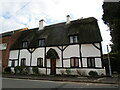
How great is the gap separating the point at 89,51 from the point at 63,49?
3.34 m

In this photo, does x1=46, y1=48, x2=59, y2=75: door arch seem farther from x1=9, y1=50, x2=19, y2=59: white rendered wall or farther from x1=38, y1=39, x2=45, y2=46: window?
x1=9, y1=50, x2=19, y2=59: white rendered wall

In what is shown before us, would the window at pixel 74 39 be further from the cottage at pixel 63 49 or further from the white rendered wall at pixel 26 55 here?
the white rendered wall at pixel 26 55

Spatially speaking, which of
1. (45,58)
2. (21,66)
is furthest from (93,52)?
(21,66)

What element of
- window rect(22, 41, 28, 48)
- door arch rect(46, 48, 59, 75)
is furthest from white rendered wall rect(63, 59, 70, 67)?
window rect(22, 41, 28, 48)

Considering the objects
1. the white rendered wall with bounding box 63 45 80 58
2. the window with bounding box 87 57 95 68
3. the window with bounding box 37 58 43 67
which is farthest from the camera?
the window with bounding box 37 58 43 67

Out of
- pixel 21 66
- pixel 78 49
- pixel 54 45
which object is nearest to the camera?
pixel 78 49

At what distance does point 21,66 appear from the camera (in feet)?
52.7

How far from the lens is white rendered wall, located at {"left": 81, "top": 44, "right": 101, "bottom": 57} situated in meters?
12.8

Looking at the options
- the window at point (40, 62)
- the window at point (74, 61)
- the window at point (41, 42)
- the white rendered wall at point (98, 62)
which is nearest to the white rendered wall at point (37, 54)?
the window at point (40, 62)

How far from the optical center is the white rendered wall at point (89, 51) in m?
12.8

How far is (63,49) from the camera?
47.5 ft

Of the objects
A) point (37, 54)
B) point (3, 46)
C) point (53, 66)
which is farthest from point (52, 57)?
point (3, 46)

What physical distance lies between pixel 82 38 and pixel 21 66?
31.3 ft

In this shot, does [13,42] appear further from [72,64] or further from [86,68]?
[86,68]
